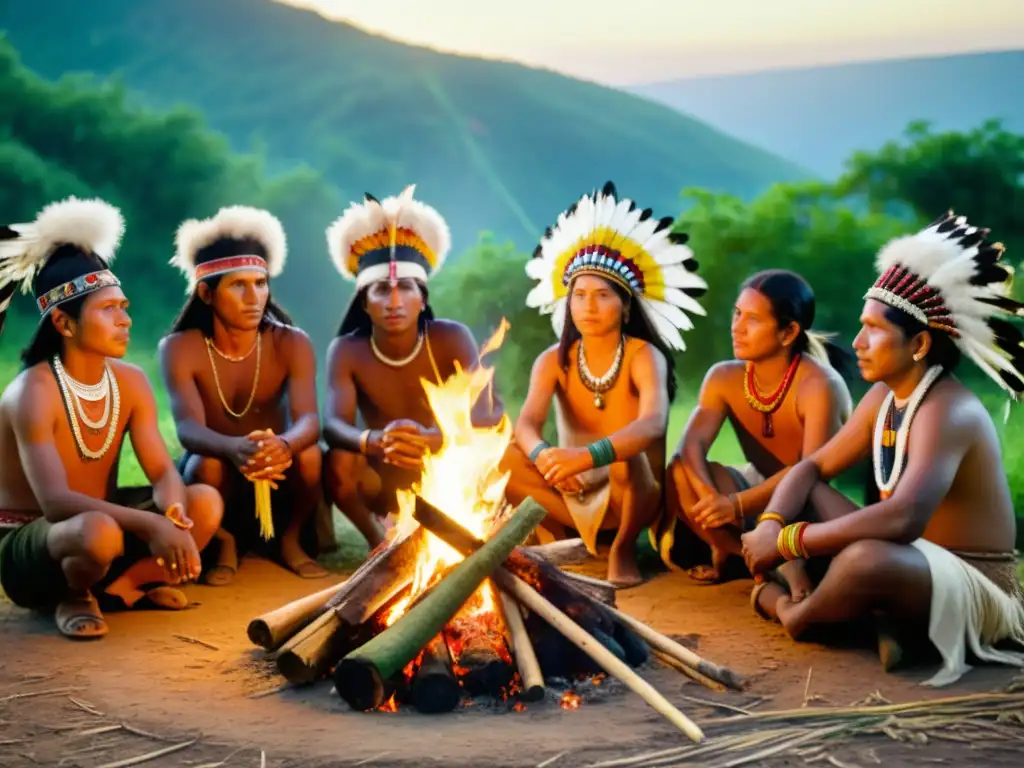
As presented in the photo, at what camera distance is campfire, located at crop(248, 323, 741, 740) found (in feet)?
13.1

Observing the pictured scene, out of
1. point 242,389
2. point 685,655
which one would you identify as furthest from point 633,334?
point 685,655

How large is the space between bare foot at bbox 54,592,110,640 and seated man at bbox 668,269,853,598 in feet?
8.50

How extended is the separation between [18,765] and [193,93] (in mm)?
10029

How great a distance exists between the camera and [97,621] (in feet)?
16.1

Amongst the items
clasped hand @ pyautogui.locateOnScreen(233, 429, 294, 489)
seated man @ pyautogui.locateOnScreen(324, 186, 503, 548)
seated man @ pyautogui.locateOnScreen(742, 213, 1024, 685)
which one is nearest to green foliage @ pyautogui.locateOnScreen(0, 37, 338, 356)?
seated man @ pyautogui.locateOnScreen(324, 186, 503, 548)

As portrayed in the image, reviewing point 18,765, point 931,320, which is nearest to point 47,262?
point 18,765

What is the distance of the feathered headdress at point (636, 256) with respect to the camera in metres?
5.72

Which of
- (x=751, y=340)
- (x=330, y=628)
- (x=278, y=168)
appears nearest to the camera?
(x=330, y=628)

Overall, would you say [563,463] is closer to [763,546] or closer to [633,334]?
[633,334]

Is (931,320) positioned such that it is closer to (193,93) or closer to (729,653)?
(729,653)

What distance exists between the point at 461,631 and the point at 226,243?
242 centimetres

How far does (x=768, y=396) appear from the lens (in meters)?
5.53

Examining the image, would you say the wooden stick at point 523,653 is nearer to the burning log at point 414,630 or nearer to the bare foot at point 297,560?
the burning log at point 414,630

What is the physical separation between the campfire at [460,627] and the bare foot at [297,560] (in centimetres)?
132
